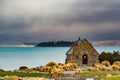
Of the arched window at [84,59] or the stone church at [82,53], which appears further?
the arched window at [84,59]

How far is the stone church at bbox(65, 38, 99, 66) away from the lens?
97363mm

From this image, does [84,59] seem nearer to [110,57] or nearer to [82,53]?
[82,53]

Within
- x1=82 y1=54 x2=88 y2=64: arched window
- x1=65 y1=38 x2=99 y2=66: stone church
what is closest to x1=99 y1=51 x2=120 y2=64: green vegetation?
x1=65 y1=38 x2=99 y2=66: stone church

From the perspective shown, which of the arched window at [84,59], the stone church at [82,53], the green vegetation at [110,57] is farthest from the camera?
the green vegetation at [110,57]

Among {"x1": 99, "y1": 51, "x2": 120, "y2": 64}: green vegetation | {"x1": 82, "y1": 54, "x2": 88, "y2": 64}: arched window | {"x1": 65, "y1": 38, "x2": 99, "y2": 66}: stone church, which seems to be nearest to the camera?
{"x1": 65, "y1": 38, "x2": 99, "y2": 66}: stone church

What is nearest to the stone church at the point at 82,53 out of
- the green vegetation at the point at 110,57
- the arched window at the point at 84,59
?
the arched window at the point at 84,59

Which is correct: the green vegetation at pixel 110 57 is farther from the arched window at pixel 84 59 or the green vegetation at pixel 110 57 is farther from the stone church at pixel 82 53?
the arched window at pixel 84 59

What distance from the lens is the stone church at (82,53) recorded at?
97363mm

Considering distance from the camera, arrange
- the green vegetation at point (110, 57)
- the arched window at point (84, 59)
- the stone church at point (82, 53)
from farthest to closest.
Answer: the green vegetation at point (110, 57) → the arched window at point (84, 59) → the stone church at point (82, 53)

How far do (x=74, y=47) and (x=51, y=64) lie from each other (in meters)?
6.85

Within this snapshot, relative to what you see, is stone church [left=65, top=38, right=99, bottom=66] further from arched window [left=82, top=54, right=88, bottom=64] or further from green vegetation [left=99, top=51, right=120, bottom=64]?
green vegetation [left=99, top=51, right=120, bottom=64]

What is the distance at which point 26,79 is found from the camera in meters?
69.8

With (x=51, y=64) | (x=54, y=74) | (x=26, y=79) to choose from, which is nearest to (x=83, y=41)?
(x=51, y=64)

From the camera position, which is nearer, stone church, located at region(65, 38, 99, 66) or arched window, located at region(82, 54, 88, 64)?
stone church, located at region(65, 38, 99, 66)
